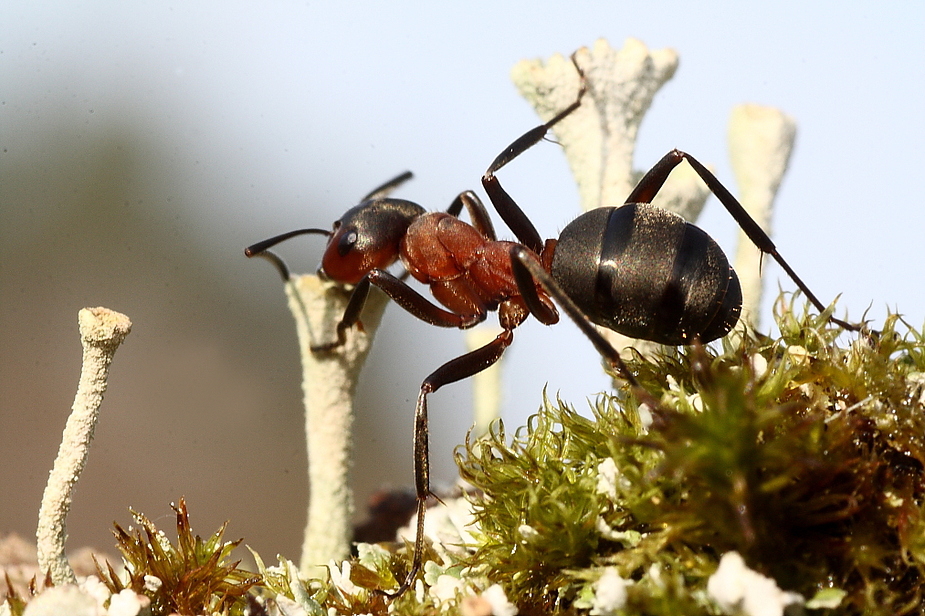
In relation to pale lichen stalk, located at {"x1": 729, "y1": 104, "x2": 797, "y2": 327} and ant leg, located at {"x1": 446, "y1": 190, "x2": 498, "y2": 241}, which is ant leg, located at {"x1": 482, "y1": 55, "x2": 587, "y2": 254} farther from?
pale lichen stalk, located at {"x1": 729, "y1": 104, "x2": 797, "y2": 327}

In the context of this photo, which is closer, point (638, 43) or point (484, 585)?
point (484, 585)

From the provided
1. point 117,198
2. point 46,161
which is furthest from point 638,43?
point 117,198

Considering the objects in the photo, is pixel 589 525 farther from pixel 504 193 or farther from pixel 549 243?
pixel 504 193

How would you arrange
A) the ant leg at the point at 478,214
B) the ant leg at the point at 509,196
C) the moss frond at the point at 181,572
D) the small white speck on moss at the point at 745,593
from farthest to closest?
1. the ant leg at the point at 478,214
2. the ant leg at the point at 509,196
3. the moss frond at the point at 181,572
4. the small white speck on moss at the point at 745,593

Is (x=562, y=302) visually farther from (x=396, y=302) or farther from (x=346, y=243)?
(x=346, y=243)

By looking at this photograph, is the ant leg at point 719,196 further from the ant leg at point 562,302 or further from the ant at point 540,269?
the ant leg at point 562,302

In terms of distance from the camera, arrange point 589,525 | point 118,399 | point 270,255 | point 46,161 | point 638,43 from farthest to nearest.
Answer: point 46,161 → point 118,399 → point 270,255 → point 638,43 → point 589,525

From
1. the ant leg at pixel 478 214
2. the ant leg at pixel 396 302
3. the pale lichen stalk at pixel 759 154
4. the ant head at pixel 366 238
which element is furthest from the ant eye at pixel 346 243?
the pale lichen stalk at pixel 759 154
